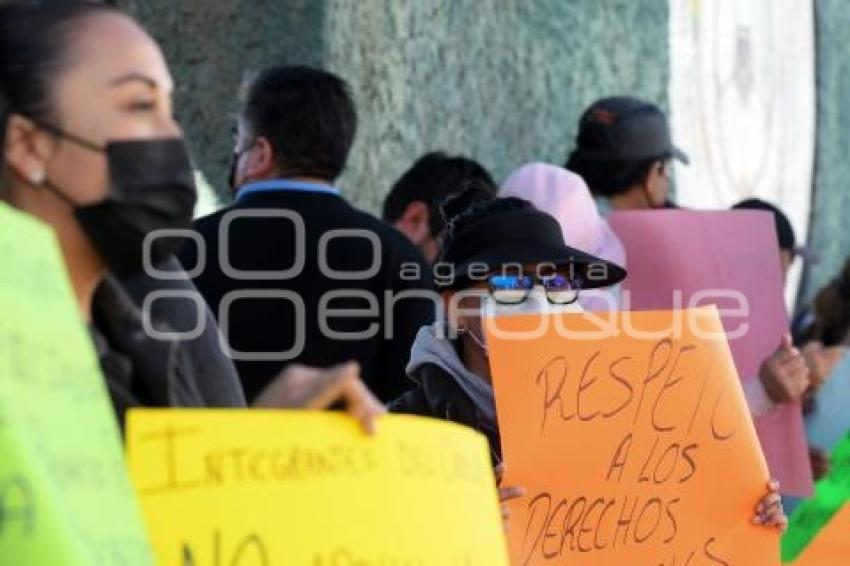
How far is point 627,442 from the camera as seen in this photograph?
3465 mm

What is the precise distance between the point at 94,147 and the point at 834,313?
3.86 meters

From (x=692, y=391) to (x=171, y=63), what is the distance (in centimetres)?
294

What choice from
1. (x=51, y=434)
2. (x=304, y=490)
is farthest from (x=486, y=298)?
(x=51, y=434)

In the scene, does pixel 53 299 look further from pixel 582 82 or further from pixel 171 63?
pixel 582 82

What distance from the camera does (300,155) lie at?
481cm

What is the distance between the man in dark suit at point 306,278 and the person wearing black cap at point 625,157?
2.82ft

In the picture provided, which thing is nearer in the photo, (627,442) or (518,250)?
(627,442)

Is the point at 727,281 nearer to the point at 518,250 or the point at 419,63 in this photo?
the point at 518,250

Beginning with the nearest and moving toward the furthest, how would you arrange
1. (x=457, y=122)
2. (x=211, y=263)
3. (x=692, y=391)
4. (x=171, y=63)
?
(x=692, y=391) < (x=211, y=263) < (x=171, y=63) < (x=457, y=122)

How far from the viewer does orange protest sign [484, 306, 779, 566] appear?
132 inches

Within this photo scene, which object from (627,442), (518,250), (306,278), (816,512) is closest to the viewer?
(627,442)

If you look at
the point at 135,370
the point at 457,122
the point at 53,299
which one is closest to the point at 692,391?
the point at 135,370

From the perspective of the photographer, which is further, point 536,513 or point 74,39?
point 536,513

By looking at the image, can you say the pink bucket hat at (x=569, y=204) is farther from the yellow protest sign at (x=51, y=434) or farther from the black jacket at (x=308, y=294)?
the yellow protest sign at (x=51, y=434)
